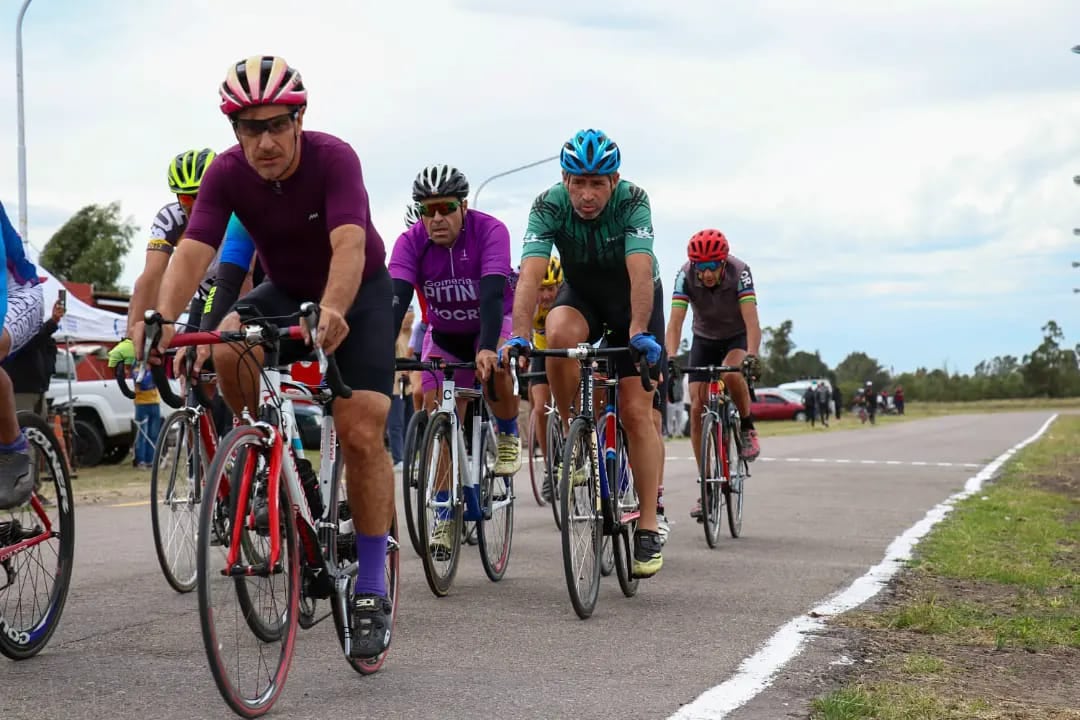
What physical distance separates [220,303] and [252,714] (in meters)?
2.04

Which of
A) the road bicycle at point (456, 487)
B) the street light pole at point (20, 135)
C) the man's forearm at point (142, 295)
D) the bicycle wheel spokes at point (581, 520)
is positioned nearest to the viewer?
the man's forearm at point (142, 295)

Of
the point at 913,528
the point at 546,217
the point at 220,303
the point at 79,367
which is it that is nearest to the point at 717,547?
the point at 913,528

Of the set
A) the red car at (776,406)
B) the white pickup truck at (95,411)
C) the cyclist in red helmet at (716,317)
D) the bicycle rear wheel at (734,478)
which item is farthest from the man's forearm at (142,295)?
the red car at (776,406)

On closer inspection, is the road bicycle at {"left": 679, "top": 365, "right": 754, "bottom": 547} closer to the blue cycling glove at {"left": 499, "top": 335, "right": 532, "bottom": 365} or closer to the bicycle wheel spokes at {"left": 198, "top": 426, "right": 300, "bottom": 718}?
the blue cycling glove at {"left": 499, "top": 335, "right": 532, "bottom": 365}

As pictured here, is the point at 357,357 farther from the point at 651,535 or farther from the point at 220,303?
the point at 651,535

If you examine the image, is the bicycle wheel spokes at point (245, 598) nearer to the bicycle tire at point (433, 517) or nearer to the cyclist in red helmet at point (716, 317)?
the bicycle tire at point (433, 517)

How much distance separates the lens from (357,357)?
4.77 metres

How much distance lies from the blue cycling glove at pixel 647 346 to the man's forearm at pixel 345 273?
2.03 m

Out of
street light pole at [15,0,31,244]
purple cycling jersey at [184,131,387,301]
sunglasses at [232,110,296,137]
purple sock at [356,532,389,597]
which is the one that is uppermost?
street light pole at [15,0,31,244]

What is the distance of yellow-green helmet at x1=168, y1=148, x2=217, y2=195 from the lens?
709 centimetres

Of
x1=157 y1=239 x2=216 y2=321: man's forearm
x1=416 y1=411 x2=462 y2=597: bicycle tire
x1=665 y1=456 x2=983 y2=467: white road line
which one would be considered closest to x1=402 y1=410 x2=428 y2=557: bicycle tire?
x1=416 y1=411 x2=462 y2=597: bicycle tire

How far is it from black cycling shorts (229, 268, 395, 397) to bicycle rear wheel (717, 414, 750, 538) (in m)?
5.37

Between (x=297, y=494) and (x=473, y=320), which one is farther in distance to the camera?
(x=473, y=320)

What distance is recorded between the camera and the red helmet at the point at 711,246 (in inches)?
396
